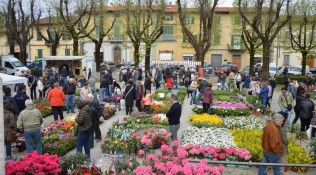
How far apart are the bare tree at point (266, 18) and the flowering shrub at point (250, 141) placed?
47.3 ft

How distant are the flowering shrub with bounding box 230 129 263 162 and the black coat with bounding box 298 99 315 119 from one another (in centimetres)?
171

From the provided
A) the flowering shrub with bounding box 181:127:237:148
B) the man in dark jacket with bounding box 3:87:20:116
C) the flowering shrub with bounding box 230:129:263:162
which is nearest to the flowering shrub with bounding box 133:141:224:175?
the flowering shrub with bounding box 230:129:263:162

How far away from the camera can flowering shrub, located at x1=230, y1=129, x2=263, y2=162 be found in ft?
30.8

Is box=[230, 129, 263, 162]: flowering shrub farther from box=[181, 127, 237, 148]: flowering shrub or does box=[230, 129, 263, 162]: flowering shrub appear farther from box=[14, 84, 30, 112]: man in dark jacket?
box=[14, 84, 30, 112]: man in dark jacket

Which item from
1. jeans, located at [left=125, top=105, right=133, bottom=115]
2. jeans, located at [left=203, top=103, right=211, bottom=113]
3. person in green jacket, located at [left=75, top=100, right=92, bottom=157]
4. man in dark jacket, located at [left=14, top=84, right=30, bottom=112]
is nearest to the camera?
person in green jacket, located at [left=75, top=100, right=92, bottom=157]

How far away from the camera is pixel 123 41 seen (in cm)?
5250

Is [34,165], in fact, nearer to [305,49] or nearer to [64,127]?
[64,127]

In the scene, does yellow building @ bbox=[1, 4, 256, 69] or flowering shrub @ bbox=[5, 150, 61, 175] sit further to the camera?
yellow building @ bbox=[1, 4, 256, 69]

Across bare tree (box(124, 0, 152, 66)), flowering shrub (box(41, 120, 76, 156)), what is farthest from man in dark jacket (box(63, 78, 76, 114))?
bare tree (box(124, 0, 152, 66))

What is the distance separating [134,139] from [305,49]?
2799cm

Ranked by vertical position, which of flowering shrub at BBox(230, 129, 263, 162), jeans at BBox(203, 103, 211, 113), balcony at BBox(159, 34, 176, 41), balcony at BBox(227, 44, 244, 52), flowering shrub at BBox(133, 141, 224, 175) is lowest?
flowering shrub at BBox(230, 129, 263, 162)

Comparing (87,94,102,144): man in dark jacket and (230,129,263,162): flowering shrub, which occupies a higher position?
(87,94,102,144): man in dark jacket

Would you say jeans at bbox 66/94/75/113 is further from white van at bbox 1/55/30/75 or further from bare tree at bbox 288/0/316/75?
bare tree at bbox 288/0/316/75

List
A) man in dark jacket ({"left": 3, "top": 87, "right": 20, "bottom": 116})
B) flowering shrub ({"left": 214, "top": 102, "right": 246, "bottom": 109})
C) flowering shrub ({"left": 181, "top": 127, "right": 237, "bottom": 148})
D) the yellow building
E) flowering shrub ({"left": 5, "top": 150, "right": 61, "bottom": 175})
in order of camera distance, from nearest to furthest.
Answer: flowering shrub ({"left": 5, "top": 150, "right": 61, "bottom": 175}), man in dark jacket ({"left": 3, "top": 87, "right": 20, "bottom": 116}), flowering shrub ({"left": 181, "top": 127, "right": 237, "bottom": 148}), flowering shrub ({"left": 214, "top": 102, "right": 246, "bottom": 109}), the yellow building
